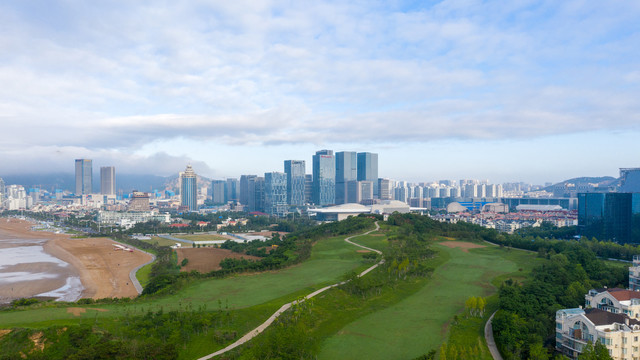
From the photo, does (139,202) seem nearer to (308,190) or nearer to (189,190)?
(189,190)

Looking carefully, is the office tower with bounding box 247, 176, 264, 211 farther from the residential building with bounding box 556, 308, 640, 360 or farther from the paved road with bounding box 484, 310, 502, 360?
the residential building with bounding box 556, 308, 640, 360

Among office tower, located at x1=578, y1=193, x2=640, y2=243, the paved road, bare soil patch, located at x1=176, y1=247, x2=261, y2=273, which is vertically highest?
office tower, located at x1=578, y1=193, x2=640, y2=243

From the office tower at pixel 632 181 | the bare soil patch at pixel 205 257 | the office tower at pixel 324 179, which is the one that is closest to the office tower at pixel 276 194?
Result: the office tower at pixel 324 179

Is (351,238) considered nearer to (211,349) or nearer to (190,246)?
(190,246)

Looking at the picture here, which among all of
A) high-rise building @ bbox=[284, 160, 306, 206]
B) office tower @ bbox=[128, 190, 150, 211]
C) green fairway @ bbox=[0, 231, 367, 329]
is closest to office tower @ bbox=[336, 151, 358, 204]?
high-rise building @ bbox=[284, 160, 306, 206]

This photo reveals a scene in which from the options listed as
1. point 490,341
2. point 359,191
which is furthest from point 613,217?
point 359,191

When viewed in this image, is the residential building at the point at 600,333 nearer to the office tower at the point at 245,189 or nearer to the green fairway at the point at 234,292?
the green fairway at the point at 234,292
